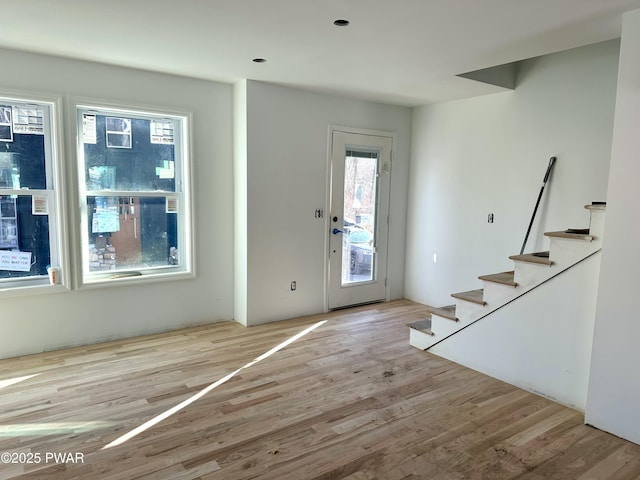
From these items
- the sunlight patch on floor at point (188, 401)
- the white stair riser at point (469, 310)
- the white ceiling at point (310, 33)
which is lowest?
the sunlight patch on floor at point (188, 401)

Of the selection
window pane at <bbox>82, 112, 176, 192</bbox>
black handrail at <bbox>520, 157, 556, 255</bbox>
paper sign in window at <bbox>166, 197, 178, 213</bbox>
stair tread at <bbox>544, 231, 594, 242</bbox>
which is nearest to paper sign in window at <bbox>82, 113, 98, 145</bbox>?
window pane at <bbox>82, 112, 176, 192</bbox>

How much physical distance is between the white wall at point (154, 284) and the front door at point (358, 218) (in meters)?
1.18

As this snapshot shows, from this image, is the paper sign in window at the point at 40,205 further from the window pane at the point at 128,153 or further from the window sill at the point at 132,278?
the window sill at the point at 132,278

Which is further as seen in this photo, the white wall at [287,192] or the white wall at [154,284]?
the white wall at [287,192]

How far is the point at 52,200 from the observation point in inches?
142

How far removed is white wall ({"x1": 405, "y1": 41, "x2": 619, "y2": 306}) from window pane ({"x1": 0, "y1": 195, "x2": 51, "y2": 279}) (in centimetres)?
399

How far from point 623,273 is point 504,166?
7.12 feet

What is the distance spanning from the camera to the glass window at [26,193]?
3.43m

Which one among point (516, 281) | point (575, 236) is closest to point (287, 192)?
point (516, 281)

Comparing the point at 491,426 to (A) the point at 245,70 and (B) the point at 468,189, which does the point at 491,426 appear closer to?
(B) the point at 468,189

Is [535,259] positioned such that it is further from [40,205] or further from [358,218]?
[40,205]

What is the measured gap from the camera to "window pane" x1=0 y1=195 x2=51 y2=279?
11.4 ft

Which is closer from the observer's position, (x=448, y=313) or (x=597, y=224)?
(x=597, y=224)

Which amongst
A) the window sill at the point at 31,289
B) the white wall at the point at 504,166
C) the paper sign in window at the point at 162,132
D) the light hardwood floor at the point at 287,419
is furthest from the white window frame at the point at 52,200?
the white wall at the point at 504,166
